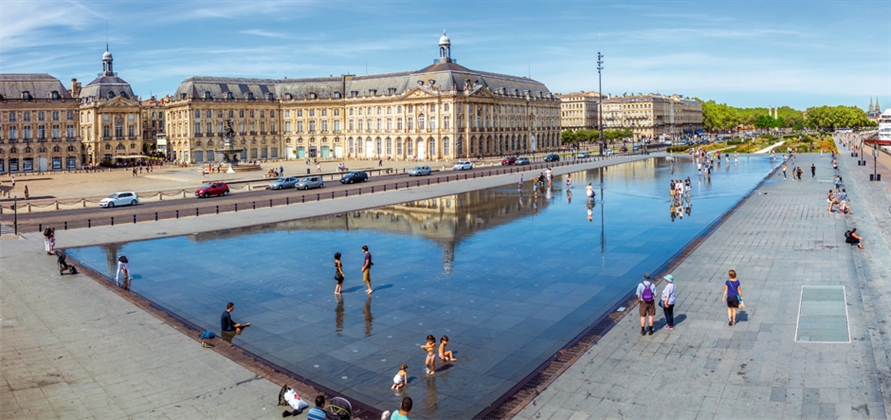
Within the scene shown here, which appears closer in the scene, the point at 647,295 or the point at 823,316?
the point at 647,295

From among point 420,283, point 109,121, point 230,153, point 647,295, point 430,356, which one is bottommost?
point 430,356

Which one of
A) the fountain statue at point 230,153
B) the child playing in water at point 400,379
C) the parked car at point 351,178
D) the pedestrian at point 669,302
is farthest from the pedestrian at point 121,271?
the fountain statue at point 230,153

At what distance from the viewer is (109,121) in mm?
131000

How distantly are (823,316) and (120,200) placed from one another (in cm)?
→ 4731

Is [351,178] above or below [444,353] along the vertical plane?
above

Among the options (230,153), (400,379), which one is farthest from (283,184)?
(400,379)

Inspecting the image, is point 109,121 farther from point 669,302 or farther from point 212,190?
point 669,302

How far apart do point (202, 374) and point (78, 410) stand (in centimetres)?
257

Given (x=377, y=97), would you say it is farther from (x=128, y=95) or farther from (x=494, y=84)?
(x=128, y=95)

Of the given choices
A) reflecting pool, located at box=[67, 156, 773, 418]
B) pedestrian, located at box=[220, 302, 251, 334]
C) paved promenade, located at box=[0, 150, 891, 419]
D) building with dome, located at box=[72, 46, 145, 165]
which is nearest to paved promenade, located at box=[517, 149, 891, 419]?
paved promenade, located at box=[0, 150, 891, 419]

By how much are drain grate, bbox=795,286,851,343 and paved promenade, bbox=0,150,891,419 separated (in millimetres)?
245

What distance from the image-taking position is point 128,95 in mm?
134750

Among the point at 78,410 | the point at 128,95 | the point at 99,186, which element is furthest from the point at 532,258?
the point at 128,95

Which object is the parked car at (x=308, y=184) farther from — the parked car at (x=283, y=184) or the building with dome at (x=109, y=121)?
the building with dome at (x=109, y=121)
